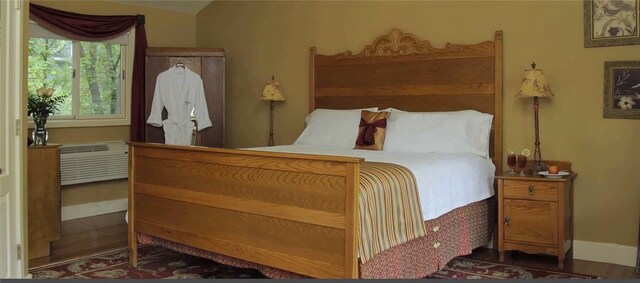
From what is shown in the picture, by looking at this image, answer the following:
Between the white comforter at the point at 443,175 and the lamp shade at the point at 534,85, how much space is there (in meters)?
0.55

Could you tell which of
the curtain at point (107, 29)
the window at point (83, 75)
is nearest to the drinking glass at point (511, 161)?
the curtain at point (107, 29)

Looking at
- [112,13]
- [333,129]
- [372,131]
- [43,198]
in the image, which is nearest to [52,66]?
[112,13]

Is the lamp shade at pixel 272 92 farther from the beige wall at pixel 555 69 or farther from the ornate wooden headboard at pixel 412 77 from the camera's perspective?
the beige wall at pixel 555 69

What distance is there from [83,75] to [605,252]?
479 cm

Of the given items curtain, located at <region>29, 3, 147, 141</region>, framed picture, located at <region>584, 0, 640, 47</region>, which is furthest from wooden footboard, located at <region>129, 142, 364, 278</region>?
framed picture, located at <region>584, 0, 640, 47</region>

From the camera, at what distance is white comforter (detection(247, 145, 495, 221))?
10.7 feet

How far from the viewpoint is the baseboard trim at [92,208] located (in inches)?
213

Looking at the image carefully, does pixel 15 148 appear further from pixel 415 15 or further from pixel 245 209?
pixel 415 15

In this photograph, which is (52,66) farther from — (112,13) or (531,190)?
(531,190)

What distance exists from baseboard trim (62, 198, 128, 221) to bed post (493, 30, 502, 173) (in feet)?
12.2

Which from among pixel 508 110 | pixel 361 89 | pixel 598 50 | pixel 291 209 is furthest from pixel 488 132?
pixel 291 209

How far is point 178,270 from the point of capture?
144 inches

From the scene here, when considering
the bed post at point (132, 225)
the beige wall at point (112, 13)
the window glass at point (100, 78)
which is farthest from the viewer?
the window glass at point (100, 78)

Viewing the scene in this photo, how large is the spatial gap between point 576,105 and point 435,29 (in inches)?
49.0
